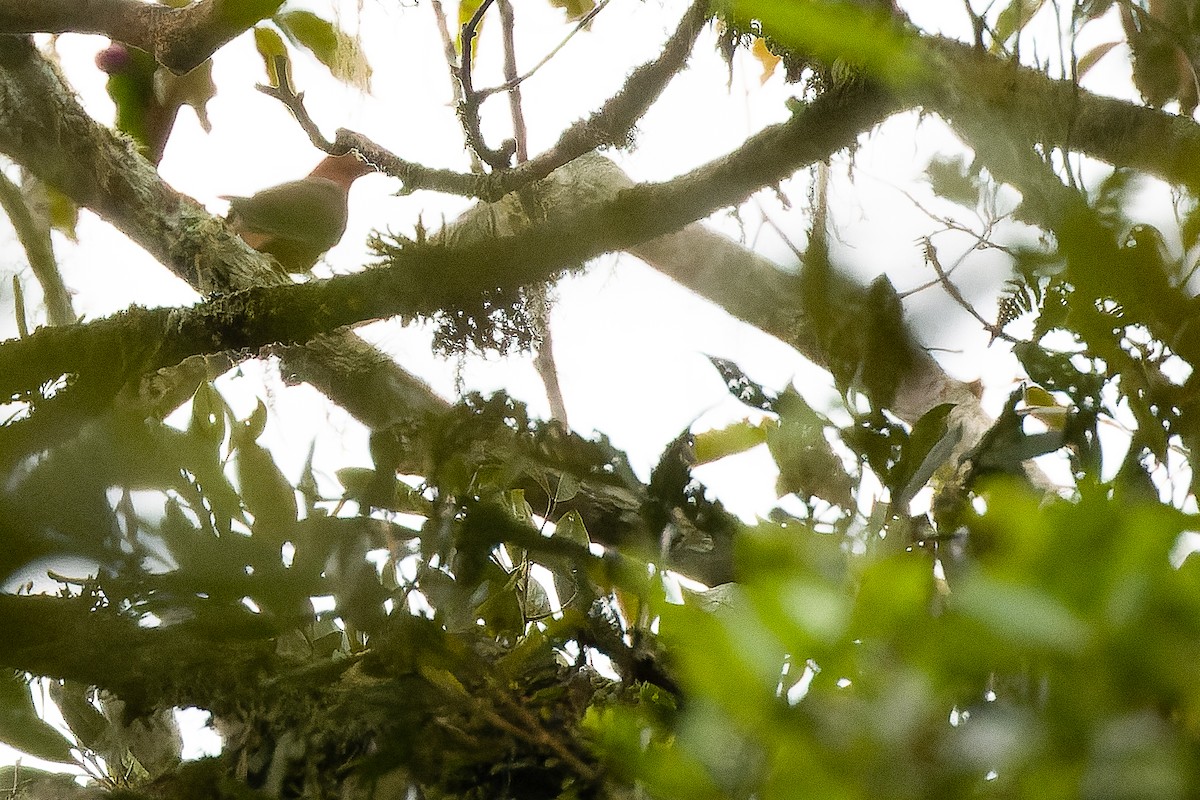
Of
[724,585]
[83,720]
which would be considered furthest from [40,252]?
[724,585]

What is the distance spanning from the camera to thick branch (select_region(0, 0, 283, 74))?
0.67 metres

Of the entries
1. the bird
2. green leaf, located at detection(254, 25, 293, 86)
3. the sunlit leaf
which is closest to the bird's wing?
the bird

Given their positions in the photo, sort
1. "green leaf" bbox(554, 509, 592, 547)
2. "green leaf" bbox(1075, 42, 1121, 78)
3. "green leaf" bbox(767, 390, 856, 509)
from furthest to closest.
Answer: "green leaf" bbox(1075, 42, 1121, 78)
"green leaf" bbox(554, 509, 592, 547)
"green leaf" bbox(767, 390, 856, 509)

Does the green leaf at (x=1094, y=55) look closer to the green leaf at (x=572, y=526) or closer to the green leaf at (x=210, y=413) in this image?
the green leaf at (x=572, y=526)

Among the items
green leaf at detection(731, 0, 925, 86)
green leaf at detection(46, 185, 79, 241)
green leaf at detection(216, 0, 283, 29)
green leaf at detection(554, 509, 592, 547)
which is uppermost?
green leaf at detection(46, 185, 79, 241)

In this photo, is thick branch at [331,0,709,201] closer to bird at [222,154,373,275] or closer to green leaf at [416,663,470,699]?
bird at [222,154,373,275]

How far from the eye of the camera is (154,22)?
2.46ft

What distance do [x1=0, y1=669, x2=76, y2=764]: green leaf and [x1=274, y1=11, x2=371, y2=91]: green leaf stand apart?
0.64 meters

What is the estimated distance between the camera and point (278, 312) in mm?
650

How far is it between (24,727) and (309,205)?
62cm

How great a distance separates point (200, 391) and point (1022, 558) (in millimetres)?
467

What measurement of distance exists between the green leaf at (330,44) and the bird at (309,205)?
79 millimetres

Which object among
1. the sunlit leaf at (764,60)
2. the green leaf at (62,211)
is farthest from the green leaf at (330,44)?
the sunlit leaf at (764,60)

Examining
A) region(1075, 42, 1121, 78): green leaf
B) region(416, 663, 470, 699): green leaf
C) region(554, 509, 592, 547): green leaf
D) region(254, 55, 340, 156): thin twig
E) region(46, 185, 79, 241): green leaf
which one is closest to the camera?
region(416, 663, 470, 699): green leaf
